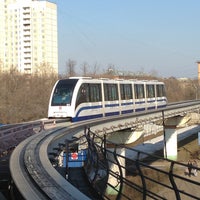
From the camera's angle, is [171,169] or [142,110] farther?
[142,110]

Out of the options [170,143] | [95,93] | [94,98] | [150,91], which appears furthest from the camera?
[170,143]

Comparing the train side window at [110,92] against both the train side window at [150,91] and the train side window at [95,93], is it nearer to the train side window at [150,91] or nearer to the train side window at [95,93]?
the train side window at [95,93]

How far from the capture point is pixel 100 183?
9438 millimetres

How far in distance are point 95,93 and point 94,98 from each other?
50cm

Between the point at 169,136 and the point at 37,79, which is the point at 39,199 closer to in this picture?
the point at 169,136

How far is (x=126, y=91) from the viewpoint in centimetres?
3641

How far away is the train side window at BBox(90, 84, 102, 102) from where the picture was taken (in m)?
29.6

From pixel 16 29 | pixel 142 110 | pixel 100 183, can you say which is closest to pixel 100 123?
pixel 142 110

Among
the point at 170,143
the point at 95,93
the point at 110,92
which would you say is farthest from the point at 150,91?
the point at 170,143

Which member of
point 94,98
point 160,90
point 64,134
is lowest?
point 64,134

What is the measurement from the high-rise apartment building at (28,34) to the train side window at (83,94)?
11197 centimetres

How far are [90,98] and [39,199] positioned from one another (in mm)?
22880

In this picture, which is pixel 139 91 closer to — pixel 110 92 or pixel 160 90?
pixel 160 90

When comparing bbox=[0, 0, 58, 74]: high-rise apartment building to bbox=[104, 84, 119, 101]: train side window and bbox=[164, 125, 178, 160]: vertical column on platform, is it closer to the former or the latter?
bbox=[164, 125, 178, 160]: vertical column on platform
